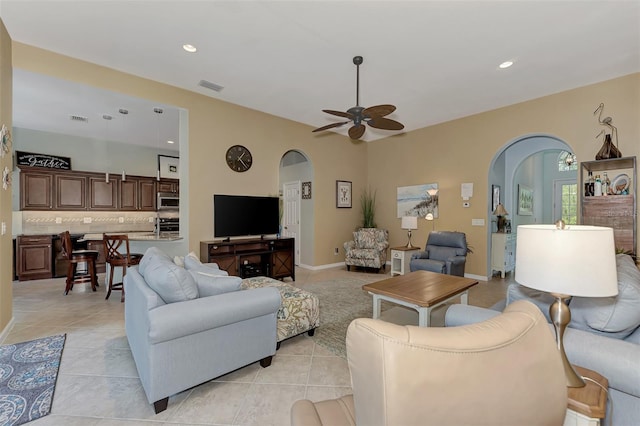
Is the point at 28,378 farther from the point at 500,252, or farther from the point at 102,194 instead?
the point at 500,252

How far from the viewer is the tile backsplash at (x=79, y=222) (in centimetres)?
545

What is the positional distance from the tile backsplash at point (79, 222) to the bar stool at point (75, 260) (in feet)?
6.61

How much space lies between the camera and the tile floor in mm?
1756

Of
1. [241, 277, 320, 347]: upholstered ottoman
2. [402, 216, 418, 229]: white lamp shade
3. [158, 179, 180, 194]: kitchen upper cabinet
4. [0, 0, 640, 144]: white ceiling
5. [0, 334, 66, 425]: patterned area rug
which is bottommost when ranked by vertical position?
[0, 334, 66, 425]: patterned area rug

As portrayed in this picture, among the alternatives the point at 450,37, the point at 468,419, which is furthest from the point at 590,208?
the point at 468,419

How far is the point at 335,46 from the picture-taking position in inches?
122

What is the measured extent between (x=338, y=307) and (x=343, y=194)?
3.49 m

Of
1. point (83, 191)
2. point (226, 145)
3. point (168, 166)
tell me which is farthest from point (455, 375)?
point (168, 166)

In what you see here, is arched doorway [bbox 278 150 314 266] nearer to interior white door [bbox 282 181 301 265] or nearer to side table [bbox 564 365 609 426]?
interior white door [bbox 282 181 301 265]

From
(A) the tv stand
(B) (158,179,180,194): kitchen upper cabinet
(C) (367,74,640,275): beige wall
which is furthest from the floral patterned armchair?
(B) (158,179,180,194): kitchen upper cabinet

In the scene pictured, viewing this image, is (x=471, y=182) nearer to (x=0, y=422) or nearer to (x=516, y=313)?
(x=516, y=313)

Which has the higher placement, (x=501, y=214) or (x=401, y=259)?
(x=501, y=214)

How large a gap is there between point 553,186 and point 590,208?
17.0 feet

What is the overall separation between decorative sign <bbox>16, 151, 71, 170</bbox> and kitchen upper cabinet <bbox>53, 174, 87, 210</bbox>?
352 mm
